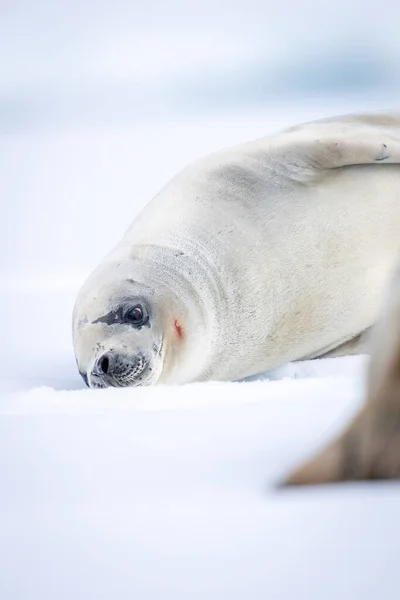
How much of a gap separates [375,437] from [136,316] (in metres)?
1.71

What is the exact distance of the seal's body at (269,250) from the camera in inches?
123

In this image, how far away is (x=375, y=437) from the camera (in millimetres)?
1223

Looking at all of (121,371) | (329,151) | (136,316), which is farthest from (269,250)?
(121,371)

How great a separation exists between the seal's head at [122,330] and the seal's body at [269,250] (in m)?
0.01

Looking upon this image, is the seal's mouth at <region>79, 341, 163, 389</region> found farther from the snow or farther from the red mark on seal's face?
the snow

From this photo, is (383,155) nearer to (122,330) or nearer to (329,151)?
(329,151)

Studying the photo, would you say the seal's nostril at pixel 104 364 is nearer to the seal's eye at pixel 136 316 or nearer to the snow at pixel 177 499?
the seal's eye at pixel 136 316

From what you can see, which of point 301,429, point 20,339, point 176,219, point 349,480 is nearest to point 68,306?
point 20,339

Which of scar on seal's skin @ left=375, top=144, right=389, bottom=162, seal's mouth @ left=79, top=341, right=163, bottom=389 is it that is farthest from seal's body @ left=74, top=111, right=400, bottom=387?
seal's mouth @ left=79, top=341, right=163, bottom=389

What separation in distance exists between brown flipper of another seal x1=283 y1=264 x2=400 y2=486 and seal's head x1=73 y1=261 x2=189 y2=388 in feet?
5.08

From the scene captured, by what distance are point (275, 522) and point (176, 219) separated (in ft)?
7.17

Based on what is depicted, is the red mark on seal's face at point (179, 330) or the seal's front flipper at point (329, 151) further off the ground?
the seal's front flipper at point (329, 151)

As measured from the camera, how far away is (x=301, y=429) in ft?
5.08

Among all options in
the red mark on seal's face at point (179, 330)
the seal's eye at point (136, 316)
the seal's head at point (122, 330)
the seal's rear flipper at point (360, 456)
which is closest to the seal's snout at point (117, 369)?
the seal's head at point (122, 330)
